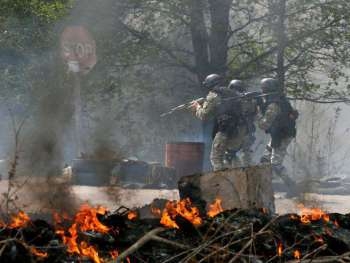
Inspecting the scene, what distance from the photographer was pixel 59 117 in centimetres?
1698

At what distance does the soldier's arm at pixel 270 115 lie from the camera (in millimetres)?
12375

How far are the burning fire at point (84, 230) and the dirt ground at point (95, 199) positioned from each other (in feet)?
11.0

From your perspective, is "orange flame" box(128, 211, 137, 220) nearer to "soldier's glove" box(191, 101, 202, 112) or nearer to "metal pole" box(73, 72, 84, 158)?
"soldier's glove" box(191, 101, 202, 112)

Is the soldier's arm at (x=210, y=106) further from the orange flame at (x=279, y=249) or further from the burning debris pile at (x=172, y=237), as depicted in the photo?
the orange flame at (x=279, y=249)

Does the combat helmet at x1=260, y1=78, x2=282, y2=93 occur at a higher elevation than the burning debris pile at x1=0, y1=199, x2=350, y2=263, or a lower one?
higher

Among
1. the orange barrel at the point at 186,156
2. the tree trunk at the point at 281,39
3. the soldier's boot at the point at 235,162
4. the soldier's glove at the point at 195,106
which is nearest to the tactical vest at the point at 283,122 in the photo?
the soldier's boot at the point at 235,162

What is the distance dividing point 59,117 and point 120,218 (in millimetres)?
12467

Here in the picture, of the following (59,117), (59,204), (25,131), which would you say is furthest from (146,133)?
(59,204)

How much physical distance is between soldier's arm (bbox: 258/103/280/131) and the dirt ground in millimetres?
1107

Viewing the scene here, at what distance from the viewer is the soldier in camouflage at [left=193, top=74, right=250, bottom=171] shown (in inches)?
479

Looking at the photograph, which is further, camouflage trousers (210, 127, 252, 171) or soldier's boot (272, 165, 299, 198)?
soldier's boot (272, 165, 299, 198)

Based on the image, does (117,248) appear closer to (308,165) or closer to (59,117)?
(59,117)

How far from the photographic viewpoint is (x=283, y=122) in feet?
41.0

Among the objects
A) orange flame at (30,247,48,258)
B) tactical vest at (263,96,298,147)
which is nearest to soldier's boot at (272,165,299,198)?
tactical vest at (263,96,298,147)
